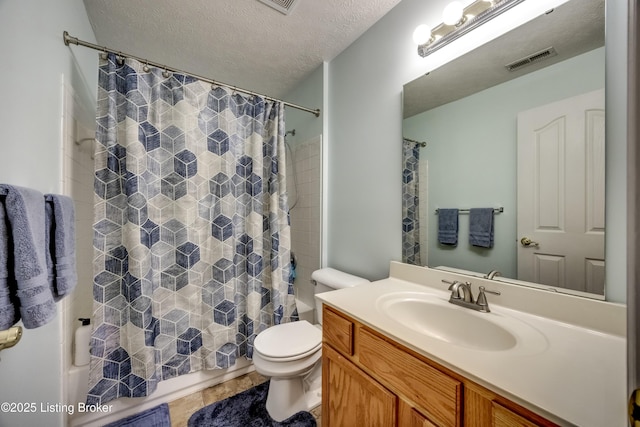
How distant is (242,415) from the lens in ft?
4.42

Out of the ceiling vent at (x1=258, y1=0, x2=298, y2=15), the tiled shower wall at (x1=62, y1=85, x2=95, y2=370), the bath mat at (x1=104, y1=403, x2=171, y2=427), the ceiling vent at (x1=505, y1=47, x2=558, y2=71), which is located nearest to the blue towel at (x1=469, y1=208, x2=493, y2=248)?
the ceiling vent at (x1=505, y1=47, x2=558, y2=71)

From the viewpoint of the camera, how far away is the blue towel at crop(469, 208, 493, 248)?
1056 millimetres

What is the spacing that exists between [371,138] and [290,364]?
55.9 inches

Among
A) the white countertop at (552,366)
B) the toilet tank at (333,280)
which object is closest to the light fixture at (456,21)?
the white countertop at (552,366)

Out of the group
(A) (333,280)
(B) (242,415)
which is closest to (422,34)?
(A) (333,280)

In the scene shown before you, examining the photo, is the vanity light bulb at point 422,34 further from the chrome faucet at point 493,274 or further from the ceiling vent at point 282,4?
the chrome faucet at point 493,274

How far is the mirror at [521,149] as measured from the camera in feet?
2.61

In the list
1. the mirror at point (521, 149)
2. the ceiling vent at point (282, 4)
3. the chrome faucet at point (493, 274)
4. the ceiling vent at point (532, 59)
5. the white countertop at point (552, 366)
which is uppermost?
the ceiling vent at point (282, 4)

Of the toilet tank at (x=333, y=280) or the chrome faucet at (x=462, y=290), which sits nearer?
the chrome faucet at (x=462, y=290)

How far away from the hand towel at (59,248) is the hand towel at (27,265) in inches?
5.2

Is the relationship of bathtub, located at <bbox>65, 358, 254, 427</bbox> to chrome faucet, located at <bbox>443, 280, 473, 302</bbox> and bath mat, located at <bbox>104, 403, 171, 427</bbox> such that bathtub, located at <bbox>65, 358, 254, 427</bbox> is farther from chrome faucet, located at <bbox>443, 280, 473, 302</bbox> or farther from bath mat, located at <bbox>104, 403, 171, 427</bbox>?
chrome faucet, located at <bbox>443, 280, 473, 302</bbox>

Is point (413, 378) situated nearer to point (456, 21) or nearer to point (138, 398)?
point (456, 21)

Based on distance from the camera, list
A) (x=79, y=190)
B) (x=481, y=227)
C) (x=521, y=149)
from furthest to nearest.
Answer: (x=79, y=190), (x=481, y=227), (x=521, y=149)

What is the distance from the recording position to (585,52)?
80 cm
